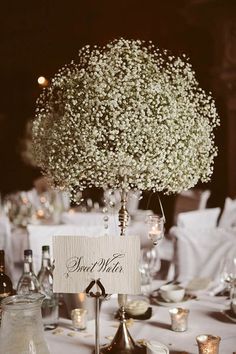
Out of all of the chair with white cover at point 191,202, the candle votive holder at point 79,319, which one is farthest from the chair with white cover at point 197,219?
the candle votive holder at point 79,319

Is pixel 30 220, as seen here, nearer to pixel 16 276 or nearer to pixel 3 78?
pixel 16 276

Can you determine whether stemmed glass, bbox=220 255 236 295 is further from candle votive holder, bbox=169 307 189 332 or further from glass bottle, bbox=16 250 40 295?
glass bottle, bbox=16 250 40 295

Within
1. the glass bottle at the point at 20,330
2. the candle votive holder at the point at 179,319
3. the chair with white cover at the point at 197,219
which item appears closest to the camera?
the glass bottle at the point at 20,330

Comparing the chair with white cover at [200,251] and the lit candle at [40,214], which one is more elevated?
the lit candle at [40,214]

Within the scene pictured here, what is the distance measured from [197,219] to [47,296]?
2711mm

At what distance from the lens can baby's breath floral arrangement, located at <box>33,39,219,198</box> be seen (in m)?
1.67

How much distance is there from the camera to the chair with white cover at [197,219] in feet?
14.2

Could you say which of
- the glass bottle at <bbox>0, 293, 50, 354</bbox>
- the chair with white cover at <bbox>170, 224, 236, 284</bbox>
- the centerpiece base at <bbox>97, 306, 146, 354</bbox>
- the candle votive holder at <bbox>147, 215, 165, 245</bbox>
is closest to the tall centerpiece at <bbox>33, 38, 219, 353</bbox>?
the candle votive holder at <bbox>147, 215, 165, 245</bbox>

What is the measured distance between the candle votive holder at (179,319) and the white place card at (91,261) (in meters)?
0.45

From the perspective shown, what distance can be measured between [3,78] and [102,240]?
945 cm

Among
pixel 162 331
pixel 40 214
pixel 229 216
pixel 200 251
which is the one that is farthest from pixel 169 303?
pixel 229 216

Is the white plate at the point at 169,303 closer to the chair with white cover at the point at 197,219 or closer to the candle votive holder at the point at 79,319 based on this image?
the candle votive holder at the point at 79,319

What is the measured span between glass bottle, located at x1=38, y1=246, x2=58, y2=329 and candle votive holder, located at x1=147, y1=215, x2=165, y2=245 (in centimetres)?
44

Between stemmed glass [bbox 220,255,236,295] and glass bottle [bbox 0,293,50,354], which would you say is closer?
glass bottle [bbox 0,293,50,354]
